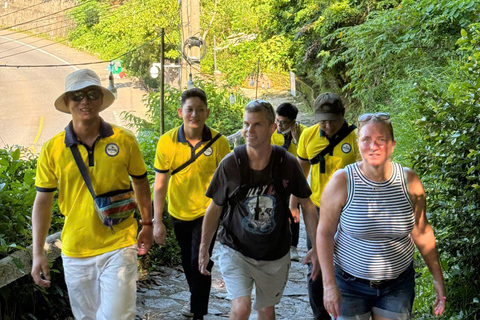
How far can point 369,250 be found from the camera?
329cm

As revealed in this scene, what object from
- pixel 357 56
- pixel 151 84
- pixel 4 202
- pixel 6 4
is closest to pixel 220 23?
pixel 151 84

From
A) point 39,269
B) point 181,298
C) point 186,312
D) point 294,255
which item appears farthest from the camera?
point 294,255

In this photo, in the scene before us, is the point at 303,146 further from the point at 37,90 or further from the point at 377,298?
the point at 37,90

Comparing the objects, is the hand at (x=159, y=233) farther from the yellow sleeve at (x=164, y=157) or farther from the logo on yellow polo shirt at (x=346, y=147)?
the logo on yellow polo shirt at (x=346, y=147)

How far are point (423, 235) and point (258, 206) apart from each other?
3.35ft

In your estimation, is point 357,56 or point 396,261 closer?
point 396,261

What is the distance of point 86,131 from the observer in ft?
12.9

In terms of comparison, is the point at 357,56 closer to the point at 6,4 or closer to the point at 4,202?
the point at 4,202

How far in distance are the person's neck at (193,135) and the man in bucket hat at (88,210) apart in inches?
44.6

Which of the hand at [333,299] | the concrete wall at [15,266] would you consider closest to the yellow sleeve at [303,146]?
the hand at [333,299]

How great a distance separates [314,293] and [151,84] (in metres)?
33.9

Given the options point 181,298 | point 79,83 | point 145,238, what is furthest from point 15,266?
point 181,298

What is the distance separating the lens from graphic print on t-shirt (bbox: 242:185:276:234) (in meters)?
3.81

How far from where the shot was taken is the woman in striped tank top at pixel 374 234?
3252mm
